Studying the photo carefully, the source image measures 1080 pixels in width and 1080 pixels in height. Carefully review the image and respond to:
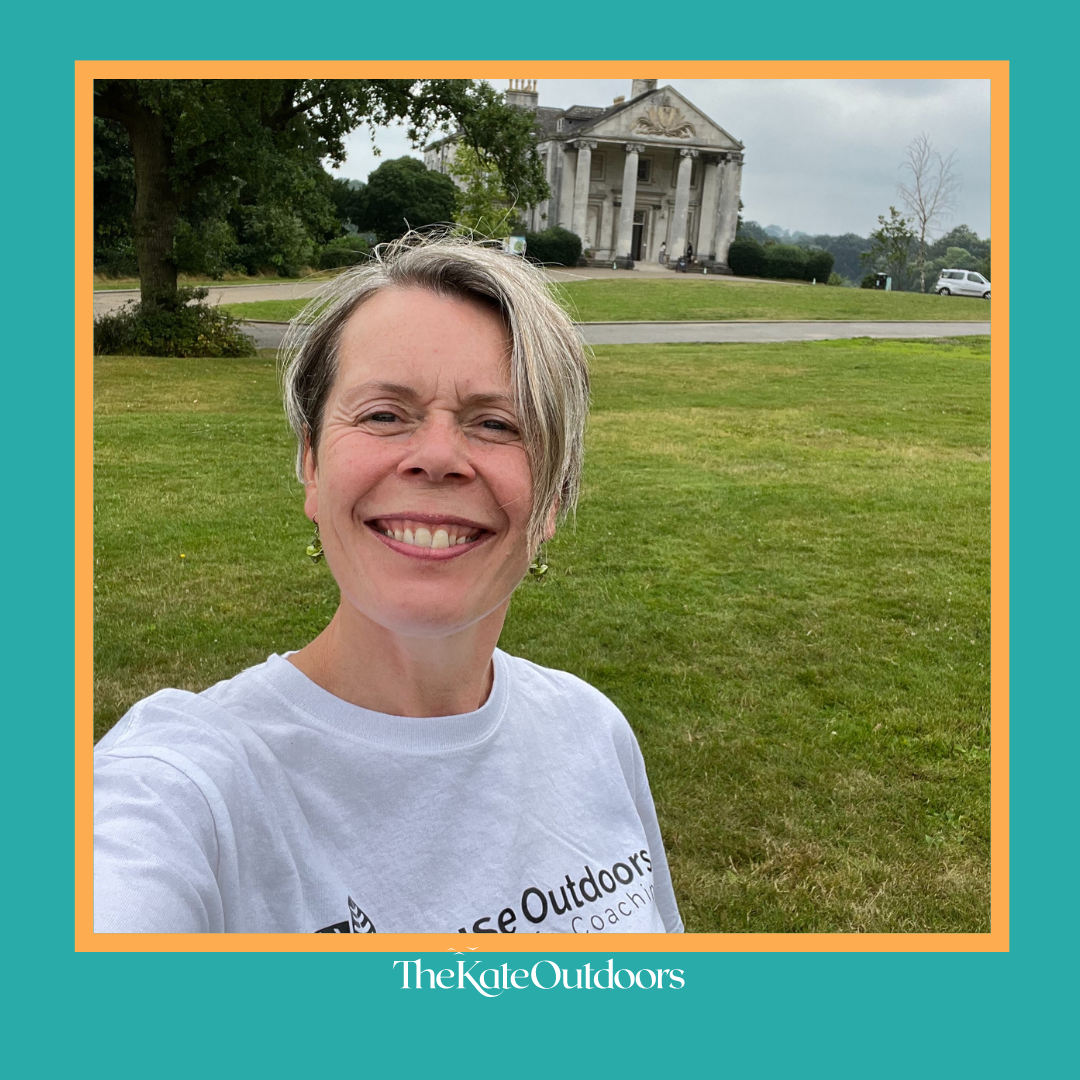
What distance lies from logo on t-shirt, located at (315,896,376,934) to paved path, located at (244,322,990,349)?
19.8 metres

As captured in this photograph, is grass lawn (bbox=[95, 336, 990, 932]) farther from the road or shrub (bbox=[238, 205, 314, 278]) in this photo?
the road

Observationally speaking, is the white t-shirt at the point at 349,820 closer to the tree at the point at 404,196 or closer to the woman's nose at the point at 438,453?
the woman's nose at the point at 438,453

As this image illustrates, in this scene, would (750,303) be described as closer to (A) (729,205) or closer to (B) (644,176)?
(A) (729,205)

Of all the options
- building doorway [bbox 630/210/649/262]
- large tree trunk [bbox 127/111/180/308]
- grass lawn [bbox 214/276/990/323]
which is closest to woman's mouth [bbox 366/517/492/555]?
large tree trunk [bbox 127/111/180/308]

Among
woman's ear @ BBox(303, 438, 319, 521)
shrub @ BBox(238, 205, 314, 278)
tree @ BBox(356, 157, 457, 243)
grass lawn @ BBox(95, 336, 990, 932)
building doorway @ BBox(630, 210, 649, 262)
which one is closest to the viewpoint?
woman's ear @ BBox(303, 438, 319, 521)

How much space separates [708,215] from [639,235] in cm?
409

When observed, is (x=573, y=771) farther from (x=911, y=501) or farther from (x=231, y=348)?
(x=231, y=348)

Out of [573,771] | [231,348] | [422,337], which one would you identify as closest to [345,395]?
[422,337]

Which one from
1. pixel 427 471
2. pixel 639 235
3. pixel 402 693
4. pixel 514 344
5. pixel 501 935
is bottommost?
pixel 501 935

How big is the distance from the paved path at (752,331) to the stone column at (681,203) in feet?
88.8

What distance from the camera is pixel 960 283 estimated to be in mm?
39500

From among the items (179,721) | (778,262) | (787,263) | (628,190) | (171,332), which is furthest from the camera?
(628,190)

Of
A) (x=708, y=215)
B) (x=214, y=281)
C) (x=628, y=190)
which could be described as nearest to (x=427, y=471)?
(x=214, y=281)

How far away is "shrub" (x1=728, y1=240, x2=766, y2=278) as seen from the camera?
164ft
